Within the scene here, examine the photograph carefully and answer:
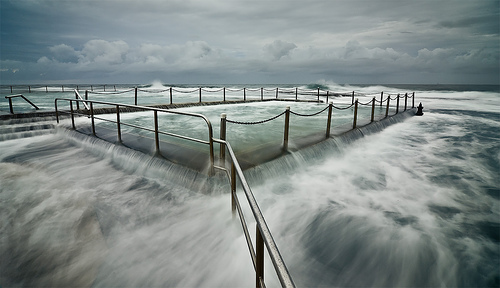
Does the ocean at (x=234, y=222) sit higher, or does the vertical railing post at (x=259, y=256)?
the vertical railing post at (x=259, y=256)

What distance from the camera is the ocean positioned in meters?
3.13

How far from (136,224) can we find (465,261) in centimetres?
464

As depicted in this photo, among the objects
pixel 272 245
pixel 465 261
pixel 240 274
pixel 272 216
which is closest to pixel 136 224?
pixel 240 274

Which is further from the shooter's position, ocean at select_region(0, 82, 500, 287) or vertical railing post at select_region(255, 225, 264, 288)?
ocean at select_region(0, 82, 500, 287)

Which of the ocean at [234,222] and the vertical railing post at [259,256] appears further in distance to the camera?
the ocean at [234,222]

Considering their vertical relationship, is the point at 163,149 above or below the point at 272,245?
below

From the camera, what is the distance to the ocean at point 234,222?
10.3 ft

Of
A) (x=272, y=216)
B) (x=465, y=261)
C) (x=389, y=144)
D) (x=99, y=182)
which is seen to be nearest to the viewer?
(x=465, y=261)

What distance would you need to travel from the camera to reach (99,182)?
5227mm

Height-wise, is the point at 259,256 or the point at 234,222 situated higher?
the point at 259,256

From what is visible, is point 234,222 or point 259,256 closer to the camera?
point 259,256

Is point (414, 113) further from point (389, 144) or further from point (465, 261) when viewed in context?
point (465, 261)

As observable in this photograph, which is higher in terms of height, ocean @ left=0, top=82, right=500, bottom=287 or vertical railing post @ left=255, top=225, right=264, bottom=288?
vertical railing post @ left=255, top=225, right=264, bottom=288

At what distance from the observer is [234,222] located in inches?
150
